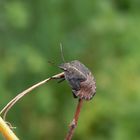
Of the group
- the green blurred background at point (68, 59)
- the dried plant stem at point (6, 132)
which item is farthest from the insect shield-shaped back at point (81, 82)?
the green blurred background at point (68, 59)

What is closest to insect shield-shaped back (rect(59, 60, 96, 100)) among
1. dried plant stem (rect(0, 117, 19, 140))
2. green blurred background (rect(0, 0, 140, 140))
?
dried plant stem (rect(0, 117, 19, 140))

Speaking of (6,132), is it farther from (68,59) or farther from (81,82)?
(68,59)

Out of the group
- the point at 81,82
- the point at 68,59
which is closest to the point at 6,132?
the point at 81,82

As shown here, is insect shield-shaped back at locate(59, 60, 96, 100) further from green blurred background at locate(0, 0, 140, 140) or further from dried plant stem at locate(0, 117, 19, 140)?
green blurred background at locate(0, 0, 140, 140)

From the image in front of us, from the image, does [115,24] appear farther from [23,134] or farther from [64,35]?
[23,134]

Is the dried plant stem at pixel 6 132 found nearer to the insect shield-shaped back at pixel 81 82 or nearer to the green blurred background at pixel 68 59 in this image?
the insect shield-shaped back at pixel 81 82

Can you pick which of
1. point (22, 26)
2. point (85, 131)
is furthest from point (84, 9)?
point (85, 131)
